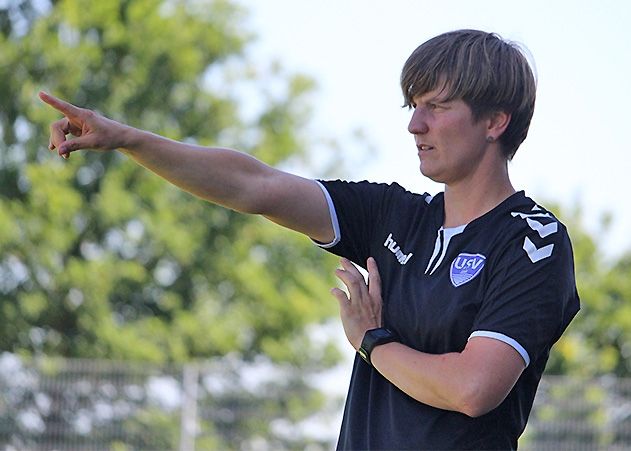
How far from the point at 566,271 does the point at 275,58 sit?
66.5 ft

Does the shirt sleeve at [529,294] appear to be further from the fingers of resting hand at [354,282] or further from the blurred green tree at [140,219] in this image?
the blurred green tree at [140,219]

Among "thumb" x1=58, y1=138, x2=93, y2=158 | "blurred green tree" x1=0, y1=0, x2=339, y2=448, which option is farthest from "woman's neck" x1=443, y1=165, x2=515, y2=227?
"blurred green tree" x1=0, y1=0, x2=339, y2=448

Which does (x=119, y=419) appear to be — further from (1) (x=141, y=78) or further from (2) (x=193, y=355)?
(1) (x=141, y=78)

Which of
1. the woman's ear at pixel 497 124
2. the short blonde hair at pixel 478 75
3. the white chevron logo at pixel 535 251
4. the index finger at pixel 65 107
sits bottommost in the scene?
the white chevron logo at pixel 535 251

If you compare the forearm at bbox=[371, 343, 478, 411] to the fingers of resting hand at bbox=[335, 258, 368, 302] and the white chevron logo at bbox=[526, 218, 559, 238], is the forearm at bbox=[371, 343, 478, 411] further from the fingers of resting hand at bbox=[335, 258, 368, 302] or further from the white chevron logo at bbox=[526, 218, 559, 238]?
the white chevron logo at bbox=[526, 218, 559, 238]

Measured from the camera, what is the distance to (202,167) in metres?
2.71

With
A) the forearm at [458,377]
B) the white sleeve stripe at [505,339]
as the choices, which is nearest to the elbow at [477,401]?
the forearm at [458,377]

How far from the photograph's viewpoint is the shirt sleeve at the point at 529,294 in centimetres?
253

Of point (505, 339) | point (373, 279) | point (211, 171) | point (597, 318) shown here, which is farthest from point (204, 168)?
point (597, 318)

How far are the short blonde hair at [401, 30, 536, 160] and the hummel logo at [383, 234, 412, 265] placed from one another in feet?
1.06

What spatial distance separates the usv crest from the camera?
8.55 ft

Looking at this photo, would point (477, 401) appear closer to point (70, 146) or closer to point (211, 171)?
point (211, 171)

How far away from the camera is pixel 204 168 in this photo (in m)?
2.71

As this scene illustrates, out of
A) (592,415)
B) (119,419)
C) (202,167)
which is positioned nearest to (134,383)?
(119,419)
